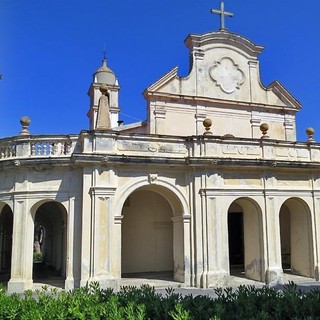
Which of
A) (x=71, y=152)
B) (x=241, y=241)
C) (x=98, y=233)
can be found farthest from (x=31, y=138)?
(x=241, y=241)

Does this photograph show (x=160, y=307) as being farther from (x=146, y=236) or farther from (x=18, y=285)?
(x=146, y=236)

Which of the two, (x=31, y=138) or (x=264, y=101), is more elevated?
(x=264, y=101)

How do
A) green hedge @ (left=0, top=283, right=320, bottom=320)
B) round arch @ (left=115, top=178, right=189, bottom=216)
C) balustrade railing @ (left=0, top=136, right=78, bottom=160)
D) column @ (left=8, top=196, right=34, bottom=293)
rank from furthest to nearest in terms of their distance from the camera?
balustrade railing @ (left=0, top=136, right=78, bottom=160)
round arch @ (left=115, top=178, right=189, bottom=216)
column @ (left=8, top=196, right=34, bottom=293)
green hedge @ (left=0, top=283, right=320, bottom=320)

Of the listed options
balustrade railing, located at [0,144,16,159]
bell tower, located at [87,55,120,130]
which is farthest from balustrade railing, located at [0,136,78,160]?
bell tower, located at [87,55,120,130]

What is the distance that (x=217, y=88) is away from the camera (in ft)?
65.0

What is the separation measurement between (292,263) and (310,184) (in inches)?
143

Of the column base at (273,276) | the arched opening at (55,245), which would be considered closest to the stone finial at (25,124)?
the arched opening at (55,245)

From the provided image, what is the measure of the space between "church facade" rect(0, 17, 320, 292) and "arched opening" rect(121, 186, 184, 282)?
0.05 meters

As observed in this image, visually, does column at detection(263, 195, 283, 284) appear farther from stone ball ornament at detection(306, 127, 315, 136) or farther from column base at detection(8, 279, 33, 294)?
column base at detection(8, 279, 33, 294)

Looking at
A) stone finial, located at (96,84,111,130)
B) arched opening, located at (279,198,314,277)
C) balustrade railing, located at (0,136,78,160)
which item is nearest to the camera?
balustrade railing, located at (0,136,78,160)

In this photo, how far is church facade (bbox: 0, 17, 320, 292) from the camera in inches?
542

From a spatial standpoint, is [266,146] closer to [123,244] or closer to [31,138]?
[123,244]

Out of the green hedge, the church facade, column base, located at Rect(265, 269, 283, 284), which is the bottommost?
column base, located at Rect(265, 269, 283, 284)

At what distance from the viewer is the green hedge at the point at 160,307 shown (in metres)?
5.59
